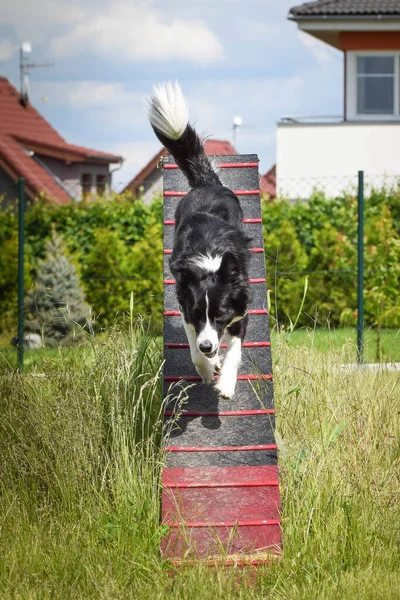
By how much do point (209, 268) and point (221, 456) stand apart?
1108 millimetres

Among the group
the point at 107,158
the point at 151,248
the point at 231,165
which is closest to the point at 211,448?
the point at 231,165

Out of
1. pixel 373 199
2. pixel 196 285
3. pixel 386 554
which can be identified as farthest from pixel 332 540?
pixel 373 199

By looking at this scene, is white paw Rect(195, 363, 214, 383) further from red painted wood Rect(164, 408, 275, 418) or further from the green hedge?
the green hedge

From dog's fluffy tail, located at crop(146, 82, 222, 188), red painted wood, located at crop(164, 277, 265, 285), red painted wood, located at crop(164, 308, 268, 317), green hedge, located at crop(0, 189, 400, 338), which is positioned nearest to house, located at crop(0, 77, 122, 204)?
green hedge, located at crop(0, 189, 400, 338)

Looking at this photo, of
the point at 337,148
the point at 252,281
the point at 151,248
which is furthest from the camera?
the point at 337,148

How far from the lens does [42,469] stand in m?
4.97

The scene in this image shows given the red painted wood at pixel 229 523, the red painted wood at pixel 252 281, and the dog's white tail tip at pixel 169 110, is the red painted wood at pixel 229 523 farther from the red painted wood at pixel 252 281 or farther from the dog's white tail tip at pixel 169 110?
the dog's white tail tip at pixel 169 110

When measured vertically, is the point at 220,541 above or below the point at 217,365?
below

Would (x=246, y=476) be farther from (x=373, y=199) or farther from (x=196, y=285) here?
(x=373, y=199)

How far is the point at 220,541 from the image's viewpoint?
4.28 metres

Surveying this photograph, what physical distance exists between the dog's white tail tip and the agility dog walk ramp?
101cm

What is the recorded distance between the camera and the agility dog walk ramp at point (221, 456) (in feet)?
14.4

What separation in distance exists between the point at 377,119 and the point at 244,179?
14.5 metres

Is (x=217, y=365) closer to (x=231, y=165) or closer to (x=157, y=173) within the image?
(x=231, y=165)
